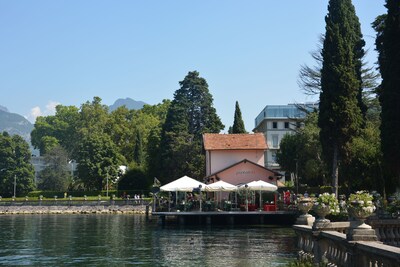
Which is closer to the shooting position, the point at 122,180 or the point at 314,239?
the point at 314,239

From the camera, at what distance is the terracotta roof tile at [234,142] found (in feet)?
166

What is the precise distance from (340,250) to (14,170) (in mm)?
77743

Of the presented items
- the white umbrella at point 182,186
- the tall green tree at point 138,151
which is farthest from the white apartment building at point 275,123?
the white umbrella at point 182,186

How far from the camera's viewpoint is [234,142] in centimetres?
5131

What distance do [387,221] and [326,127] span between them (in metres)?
19.7

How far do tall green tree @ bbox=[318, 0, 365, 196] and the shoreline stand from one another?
32.4m

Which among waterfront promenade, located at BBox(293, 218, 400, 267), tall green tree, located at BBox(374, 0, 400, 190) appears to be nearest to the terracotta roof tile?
tall green tree, located at BBox(374, 0, 400, 190)

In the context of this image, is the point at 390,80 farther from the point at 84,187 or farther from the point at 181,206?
the point at 84,187

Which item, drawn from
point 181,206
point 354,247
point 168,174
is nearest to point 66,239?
point 181,206

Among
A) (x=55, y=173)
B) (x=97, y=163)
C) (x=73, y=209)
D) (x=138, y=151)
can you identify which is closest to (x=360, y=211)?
(x=73, y=209)

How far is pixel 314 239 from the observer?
525 inches

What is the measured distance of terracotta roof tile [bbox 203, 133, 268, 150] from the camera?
50.5 m

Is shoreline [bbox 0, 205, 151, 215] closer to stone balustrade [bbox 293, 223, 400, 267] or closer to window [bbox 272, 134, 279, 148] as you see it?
window [bbox 272, 134, 279, 148]

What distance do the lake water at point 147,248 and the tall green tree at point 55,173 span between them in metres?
55.1
